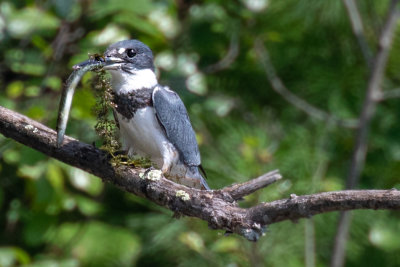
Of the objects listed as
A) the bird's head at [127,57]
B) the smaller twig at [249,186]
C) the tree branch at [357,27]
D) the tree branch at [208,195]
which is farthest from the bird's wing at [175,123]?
the tree branch at [357,27]

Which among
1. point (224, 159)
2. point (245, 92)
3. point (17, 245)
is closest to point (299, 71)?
point (245, 92)

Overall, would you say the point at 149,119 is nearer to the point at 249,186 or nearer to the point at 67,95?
the point at 67,95

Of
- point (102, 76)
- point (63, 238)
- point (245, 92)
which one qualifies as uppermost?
point (245, 92)

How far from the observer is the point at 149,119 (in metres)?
2.54

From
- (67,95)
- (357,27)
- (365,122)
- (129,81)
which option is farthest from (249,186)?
(357,27)

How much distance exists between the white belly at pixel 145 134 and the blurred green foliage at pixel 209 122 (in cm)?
63

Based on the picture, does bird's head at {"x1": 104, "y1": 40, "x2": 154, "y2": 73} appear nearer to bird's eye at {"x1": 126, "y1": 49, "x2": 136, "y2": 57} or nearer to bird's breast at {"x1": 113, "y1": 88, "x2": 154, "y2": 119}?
bird's eye at {"x1": 126, "y1": 49, "x2": 136, "y2": 57}

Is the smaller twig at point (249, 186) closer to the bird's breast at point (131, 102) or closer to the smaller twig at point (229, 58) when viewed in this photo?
the bird's breast at point (131, 102)

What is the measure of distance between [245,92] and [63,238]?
1.40 meters

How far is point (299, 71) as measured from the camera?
4281 millimetres

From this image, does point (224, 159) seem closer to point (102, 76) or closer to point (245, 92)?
point (245, 92)

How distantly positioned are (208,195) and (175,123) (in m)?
0.63

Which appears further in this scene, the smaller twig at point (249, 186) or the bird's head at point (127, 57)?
the bird's head at point (127, 57)

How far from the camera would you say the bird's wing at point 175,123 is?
2559 millimetres
